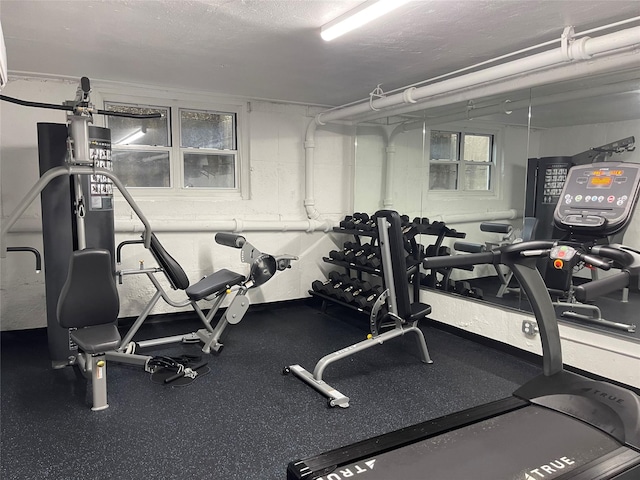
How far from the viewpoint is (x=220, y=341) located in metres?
3.98

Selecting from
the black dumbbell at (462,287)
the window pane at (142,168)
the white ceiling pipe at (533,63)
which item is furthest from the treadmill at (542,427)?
the window pane at (142,168)

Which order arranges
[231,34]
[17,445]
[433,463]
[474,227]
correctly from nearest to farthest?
[433,463], [17,445], [231,34], [474,227]

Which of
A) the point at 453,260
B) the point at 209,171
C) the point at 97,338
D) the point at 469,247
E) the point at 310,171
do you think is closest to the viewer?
the point at 453,260

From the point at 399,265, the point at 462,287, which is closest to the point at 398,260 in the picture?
the point at 399,265

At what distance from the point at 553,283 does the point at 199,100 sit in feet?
12.0

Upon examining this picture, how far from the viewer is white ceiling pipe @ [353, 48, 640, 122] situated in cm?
268

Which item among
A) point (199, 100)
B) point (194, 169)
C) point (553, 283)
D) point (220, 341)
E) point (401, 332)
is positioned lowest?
point (220, 341)

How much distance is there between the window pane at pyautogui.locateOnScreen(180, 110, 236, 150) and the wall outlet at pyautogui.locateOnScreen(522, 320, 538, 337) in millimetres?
3307

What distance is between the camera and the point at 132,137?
14.3ft

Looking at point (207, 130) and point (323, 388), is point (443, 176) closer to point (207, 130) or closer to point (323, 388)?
point (207, 130)

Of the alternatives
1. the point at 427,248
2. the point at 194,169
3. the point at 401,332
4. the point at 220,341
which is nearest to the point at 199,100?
the point at 194,169

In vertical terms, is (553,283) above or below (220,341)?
above

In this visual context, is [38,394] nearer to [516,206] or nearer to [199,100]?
[199,100]

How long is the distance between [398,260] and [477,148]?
1.78m
